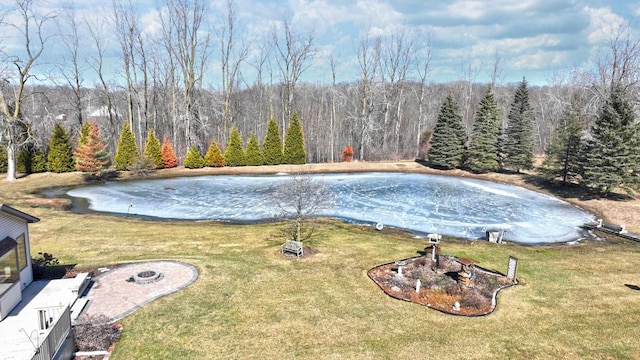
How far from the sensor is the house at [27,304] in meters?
8.34

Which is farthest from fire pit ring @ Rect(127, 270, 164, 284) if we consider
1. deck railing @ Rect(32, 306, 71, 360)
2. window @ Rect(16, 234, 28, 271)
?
deck railing @ Rect(32, 306, 71, 360)

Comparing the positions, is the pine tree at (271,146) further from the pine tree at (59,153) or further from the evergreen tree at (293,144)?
the pine tree at (59,153)

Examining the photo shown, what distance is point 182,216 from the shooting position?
2261 cm

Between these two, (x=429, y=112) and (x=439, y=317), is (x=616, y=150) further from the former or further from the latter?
(x=429, y=112)

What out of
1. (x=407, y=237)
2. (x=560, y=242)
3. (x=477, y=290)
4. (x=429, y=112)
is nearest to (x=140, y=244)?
(x=407, y=237)

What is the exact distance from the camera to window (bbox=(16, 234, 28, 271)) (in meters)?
11.5

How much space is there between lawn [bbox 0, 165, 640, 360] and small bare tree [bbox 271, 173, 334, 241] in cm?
109

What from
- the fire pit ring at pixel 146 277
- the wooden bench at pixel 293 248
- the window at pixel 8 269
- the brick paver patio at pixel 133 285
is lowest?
the brick paver patio at pixel 133 285

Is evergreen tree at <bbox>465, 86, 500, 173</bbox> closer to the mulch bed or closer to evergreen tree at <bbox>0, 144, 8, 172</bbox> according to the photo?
the mulch bed

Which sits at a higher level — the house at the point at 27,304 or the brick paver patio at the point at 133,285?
the house at the point at 27,304

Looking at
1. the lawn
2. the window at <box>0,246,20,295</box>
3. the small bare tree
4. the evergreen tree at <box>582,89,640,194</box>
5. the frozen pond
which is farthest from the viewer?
the evergreen tree at <box>582,89,640,194</box>

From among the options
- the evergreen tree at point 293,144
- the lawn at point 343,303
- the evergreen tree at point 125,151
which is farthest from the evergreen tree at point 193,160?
→ the lawn at point 343,303

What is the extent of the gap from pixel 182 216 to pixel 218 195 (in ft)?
19.9

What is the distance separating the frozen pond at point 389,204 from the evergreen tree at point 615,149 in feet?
9.81
